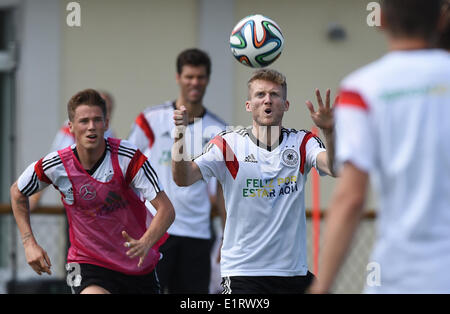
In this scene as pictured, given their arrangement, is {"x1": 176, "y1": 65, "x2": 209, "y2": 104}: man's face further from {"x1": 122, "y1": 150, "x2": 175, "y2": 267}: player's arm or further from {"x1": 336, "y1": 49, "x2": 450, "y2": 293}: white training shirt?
{"x1": 336, "y1": 49, "x2": 450, "y2": 293}: white training shirt

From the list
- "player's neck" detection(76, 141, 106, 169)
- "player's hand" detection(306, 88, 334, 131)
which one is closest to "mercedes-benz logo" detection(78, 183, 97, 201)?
"player's neck" detection(76, 141, 106, 169)

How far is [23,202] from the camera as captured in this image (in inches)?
220

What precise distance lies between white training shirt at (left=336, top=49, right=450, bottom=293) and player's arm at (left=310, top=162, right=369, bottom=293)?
0.05 meters

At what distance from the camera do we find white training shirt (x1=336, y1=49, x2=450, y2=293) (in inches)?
119

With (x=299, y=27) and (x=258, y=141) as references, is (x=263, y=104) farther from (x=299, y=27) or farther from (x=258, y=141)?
(x=299, y=27)

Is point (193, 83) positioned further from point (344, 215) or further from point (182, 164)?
point (344, 215)

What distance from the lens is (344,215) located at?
2990mm

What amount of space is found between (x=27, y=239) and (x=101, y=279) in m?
0.56

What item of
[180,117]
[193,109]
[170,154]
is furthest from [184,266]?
[180,117]

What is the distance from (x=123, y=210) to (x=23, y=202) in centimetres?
69

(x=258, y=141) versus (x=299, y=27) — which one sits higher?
(x=299, y=27)

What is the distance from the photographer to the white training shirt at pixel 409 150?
3.02 metres

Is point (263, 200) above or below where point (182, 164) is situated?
below

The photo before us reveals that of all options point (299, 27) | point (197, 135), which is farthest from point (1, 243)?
point (299, 27)
